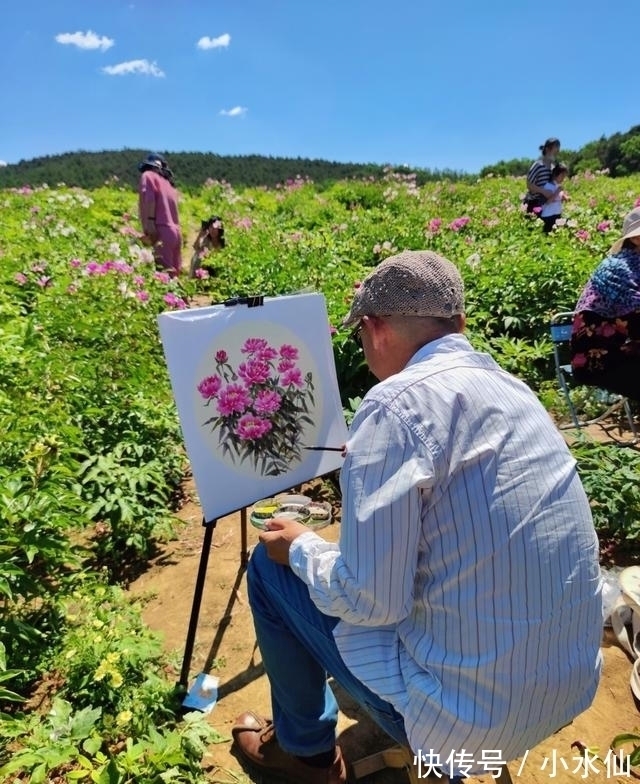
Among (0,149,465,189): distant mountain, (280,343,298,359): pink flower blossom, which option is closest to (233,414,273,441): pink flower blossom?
(280,343,298,359): pink flower blossom

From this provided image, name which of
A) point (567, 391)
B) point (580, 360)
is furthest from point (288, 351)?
point (567, 391)

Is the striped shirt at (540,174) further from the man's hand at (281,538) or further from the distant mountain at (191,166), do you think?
the distant mountain at (191,166)

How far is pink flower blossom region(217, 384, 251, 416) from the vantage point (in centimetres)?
195

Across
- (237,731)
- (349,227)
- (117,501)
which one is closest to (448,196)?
(349,227)

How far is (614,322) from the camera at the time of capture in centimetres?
280

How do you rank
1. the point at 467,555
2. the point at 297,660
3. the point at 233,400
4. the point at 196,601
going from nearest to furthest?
the point at 467,555 < the point at 297,660 < the point at 196,601 < the point at 233,400

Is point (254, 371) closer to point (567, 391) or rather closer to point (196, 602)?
point (196, 602)

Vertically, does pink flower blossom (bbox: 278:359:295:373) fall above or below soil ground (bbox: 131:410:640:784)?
above

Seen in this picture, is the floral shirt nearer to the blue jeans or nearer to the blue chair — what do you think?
the blue chair

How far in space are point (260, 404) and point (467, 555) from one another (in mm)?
1140

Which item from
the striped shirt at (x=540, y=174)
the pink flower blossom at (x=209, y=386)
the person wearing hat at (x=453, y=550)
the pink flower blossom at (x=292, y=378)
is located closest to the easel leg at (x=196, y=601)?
the pink flower blossom at (x=209, y=386)

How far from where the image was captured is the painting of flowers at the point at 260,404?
76.1 inches

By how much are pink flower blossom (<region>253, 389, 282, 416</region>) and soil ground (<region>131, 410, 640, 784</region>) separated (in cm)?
92

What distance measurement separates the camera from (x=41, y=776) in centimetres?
135
